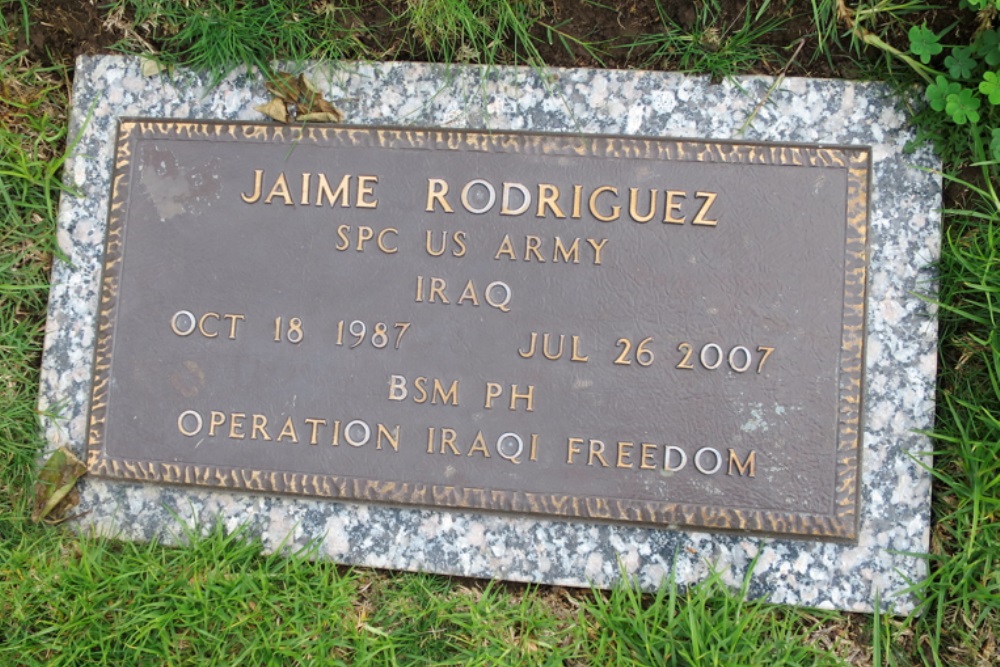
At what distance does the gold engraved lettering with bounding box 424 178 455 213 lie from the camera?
187 cm

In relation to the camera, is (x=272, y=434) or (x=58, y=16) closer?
(x=272, y=434)

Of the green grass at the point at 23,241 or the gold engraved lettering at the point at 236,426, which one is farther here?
the green grass at the point at 23,241

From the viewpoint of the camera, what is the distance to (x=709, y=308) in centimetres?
182

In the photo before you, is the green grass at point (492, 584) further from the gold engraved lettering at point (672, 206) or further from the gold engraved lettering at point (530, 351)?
the gold engraved lettering at point (530, 351)

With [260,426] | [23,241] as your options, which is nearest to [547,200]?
[260,426]

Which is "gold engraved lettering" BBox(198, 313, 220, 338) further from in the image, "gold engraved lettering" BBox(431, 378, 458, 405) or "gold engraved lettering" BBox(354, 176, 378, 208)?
"gold engraved lettering" BBox(431, 378, 458, 405)

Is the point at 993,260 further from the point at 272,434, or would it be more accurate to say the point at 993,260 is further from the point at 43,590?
the point at 43,590

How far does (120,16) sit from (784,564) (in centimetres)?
234

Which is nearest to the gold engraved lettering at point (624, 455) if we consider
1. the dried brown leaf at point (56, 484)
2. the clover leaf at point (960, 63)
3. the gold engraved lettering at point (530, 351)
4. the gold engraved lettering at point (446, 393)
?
the gold engraved lettering at point (530, 351)

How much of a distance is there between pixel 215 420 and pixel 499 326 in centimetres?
78

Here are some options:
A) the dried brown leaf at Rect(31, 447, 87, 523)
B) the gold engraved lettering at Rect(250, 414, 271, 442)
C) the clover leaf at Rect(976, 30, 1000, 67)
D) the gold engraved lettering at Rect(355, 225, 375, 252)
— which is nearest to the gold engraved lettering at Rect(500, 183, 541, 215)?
the gold engraved lettering at Rect(355, 225, 375, 252)

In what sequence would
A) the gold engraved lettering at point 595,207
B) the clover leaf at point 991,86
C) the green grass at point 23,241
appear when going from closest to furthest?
the clover leaf at point 991,86 < the gold engraved lettering at point 595,207 < the green grass at point 23,241

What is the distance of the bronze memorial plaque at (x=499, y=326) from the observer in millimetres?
1804

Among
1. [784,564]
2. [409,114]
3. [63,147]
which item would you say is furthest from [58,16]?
[784,564]
